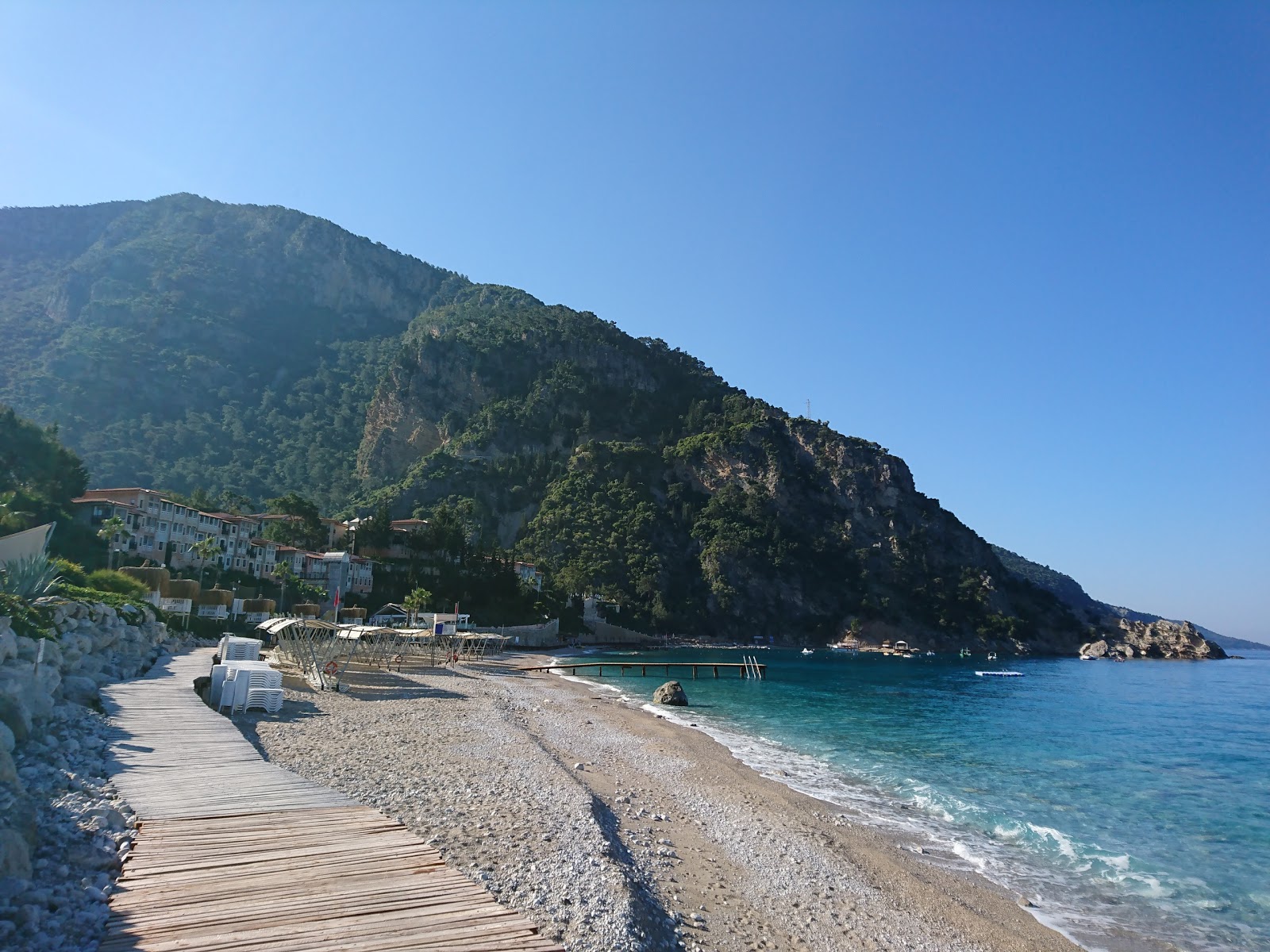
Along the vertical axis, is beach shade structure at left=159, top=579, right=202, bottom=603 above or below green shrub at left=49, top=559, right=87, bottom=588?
below

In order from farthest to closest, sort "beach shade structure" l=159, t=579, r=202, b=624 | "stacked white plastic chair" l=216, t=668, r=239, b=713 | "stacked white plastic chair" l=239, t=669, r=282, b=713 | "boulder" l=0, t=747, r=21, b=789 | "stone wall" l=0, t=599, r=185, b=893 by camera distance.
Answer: "beach shade structure" l=159, t=579, r=202, b=624, "stacked white plastic chair" l=239, t=669, r=282, b=713, "stacked white plastic chair" l=216, t=668, r=239, b=713, "boulder" l=0, t=747, r=21, b=789, "stone wall" l=0, t=599, r=185, b=893

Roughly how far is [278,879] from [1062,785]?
2174 cm

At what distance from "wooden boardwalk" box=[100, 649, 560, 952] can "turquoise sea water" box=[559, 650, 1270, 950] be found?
9.36m

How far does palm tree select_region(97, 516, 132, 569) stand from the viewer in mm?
50834

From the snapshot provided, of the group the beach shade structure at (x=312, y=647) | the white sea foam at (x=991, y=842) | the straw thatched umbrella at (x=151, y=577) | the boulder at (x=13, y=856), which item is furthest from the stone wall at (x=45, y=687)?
the straw thatched umbrella at (x=151, y=577)

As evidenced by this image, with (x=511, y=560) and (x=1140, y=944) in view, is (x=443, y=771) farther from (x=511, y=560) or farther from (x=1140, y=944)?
(x=511, y=560)

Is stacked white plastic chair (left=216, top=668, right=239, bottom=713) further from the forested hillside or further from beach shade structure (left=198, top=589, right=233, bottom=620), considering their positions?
the forested hillside

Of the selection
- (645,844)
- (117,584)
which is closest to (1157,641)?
(645,844)

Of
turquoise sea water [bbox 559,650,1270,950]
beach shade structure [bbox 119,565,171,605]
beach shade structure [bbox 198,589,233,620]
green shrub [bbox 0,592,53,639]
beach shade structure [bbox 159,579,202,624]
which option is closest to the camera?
turquoise sea water [bbox 559,650,1270,950]

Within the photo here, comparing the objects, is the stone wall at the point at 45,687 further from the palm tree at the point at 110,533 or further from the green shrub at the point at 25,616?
the palm tree at the point at 110,533

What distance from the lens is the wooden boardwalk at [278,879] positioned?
5680 millimetres

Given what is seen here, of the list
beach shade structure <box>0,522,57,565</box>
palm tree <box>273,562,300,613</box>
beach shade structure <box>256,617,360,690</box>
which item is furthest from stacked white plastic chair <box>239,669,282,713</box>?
palm tree <box>273,562,300,613</box>

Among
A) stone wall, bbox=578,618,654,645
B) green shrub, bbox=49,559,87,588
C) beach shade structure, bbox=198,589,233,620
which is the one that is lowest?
stone wall, bbox=578,618,654,645

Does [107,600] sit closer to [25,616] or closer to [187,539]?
[25,616]
